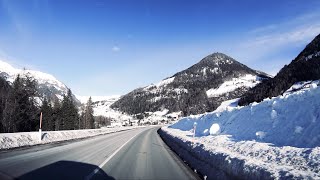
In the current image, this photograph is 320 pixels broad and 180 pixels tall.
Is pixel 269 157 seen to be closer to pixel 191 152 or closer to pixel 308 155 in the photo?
pixel 308 155

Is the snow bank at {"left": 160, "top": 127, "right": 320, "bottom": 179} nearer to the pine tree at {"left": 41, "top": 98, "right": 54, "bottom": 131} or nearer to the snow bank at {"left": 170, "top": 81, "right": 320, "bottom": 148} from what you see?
the snow bank at {"left": 170, "top": 81, "right": 320, "bottom": 148}

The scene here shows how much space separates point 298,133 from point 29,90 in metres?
69.1

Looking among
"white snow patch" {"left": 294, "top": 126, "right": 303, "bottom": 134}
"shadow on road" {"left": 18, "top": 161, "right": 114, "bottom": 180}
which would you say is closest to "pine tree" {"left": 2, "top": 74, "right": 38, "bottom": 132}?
"shadow on road" {"left": 18, "top": 161, "right": 114, "bottom": 180}

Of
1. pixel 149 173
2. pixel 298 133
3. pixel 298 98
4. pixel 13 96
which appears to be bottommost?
pixel 149 173

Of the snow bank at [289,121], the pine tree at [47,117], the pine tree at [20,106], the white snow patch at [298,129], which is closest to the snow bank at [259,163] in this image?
the snow bank at [289,121]

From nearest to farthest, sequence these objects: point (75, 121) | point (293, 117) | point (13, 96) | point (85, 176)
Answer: point (85, 176)
point (293, 117)
point (13, 96)
point (75, 121)

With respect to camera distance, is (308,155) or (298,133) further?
(298,133)

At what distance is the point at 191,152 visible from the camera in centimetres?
1689

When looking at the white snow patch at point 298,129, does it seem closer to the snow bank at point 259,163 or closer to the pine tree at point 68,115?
the snow bank at point 259,163

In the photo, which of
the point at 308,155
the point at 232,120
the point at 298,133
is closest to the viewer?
the point at 308,155

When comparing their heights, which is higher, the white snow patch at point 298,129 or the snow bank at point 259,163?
the white snow patch at point 298,129

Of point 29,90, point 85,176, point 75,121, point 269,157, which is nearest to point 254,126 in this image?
point 269,157

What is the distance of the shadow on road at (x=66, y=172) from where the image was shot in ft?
35.4

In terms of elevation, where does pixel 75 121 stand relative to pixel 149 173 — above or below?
above
